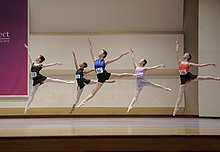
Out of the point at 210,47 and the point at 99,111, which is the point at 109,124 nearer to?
the point at 210,47

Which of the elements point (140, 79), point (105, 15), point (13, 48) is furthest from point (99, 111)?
point (13, 48)

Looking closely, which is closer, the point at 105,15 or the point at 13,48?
the point at 13,48

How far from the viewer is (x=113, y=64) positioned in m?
10.7

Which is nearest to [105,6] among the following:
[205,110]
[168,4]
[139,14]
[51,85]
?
[139,14]

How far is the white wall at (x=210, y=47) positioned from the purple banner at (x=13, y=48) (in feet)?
14.2

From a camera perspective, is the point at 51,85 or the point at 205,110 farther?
the point at 51,85

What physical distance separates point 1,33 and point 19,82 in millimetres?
1315

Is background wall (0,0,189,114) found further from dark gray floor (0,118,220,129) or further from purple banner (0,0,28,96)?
dark gray floor (0,118,220,129)

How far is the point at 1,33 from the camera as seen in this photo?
1020 centimetres

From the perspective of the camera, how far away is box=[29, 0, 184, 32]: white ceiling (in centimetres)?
1027

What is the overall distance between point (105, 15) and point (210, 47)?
2.80 meters

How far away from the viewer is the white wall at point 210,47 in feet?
30.7

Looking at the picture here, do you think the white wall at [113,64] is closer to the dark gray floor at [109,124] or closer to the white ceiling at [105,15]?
the white ceiling at [105,15]

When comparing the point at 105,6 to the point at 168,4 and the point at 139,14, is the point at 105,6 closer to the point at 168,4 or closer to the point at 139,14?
the point at 139,14
